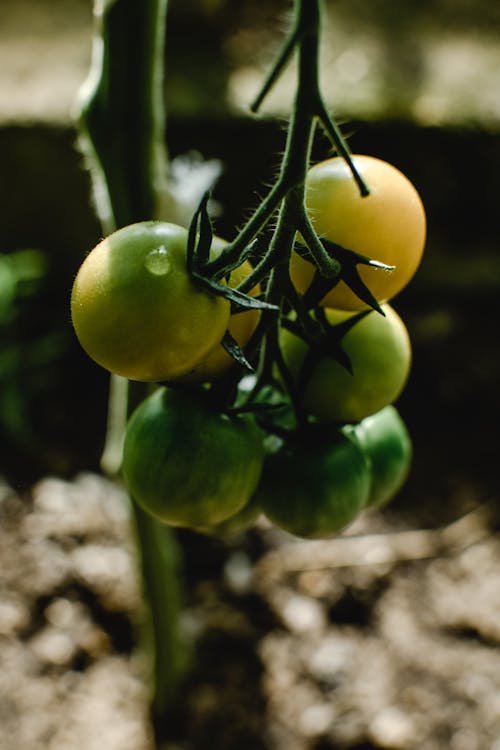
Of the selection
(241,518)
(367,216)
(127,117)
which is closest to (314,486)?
(241,518)

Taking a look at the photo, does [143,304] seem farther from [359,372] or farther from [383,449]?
[383,449]

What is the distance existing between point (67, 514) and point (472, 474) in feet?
2.74

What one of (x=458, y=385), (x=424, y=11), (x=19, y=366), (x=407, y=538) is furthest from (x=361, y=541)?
(x=424, y=11)

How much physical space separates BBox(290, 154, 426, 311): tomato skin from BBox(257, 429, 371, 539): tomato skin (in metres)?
0.14

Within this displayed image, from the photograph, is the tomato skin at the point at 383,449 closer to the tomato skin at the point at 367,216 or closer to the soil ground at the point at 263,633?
the tomato skin at the point at 367,216

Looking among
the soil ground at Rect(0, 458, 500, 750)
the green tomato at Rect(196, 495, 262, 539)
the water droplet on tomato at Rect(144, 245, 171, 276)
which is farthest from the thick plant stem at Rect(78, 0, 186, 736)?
the soil ground at Rect(0, 458, 500, 750)

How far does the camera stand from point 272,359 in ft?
1.63

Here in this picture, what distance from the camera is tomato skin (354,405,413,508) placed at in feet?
2.01

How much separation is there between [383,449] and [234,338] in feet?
0.73

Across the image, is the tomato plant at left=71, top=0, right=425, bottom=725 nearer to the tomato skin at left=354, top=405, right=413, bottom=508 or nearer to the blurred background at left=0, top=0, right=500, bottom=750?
the tomato skin at left=354, top=405, right=413, bottom=508

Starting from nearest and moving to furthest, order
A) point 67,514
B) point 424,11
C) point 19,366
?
1. point 67,514
2. point 19,366
3. point 424,11

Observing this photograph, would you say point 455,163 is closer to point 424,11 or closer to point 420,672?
point 424,11

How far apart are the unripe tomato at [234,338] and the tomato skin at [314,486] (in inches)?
4.2

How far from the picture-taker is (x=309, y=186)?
454 millimetres
